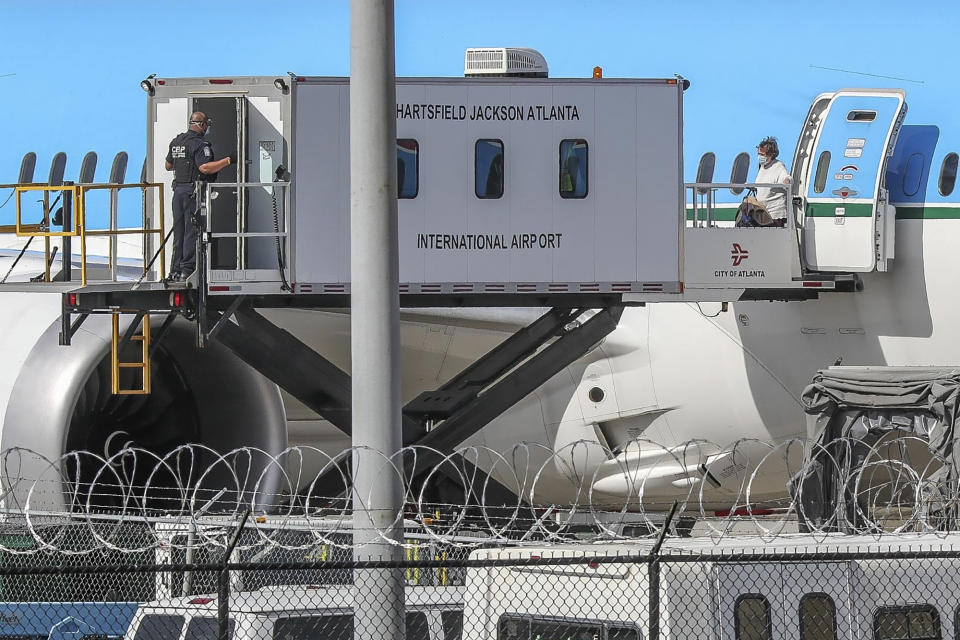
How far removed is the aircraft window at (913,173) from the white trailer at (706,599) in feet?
16.8

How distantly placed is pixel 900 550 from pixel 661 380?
19.1 ft

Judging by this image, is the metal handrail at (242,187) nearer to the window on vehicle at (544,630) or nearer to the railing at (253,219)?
the railing at (253,219)

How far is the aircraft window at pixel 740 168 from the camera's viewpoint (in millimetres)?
13242

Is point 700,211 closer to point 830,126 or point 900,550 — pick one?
point 830,126

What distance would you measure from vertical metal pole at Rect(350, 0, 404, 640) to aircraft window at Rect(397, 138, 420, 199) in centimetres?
398

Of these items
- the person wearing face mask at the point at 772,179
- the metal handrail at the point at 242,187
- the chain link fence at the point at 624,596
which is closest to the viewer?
the chain link fence at the point at 624,596

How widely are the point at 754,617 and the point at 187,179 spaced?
600 cm

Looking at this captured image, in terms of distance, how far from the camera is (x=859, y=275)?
11961 mm

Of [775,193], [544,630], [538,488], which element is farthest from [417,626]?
[538,488]

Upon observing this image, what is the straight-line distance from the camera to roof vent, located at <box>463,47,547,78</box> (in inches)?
439

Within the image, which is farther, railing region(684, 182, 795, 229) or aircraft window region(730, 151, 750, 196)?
aircraft window region(730, 151, 750, 196)

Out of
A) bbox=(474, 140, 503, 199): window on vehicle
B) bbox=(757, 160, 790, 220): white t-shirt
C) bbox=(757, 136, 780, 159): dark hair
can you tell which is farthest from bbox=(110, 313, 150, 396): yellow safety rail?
bbox=(757, 136, 780, 159): dark hair

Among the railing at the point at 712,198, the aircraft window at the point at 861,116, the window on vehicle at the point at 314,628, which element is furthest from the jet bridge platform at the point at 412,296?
the window on vehicle at the point at 314,628

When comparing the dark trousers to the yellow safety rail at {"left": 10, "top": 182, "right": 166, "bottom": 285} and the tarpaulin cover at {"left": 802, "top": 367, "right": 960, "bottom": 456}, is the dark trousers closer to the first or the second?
the yellow safety rail at {"left": 10, "top": 182, "right": 166, "bottom": 285}
